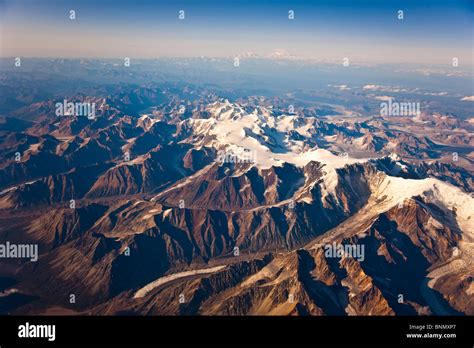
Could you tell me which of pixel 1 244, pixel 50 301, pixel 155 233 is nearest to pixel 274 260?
pixel 155 233

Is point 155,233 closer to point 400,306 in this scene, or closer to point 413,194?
point 400,306

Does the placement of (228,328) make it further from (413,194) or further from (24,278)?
(413,194)

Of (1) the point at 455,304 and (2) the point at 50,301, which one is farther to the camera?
(2) the point at 50,301

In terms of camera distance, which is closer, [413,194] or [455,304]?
[455,304]

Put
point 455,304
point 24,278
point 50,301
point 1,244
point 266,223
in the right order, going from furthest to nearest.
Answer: point 266,223, point 1,244, point 24,278, point 50,301, point 455,304

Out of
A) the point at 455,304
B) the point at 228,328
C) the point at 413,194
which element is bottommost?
the point at 455,304

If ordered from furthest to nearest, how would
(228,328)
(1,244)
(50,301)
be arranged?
(1,244)
(50,301)
(228,328)

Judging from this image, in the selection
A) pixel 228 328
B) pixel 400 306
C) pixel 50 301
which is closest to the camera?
pixel 228 328

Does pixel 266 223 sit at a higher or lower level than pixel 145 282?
higher

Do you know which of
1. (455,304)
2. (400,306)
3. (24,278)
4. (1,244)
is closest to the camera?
(400,306)

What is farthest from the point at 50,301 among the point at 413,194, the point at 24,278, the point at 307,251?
the point at 413,194
